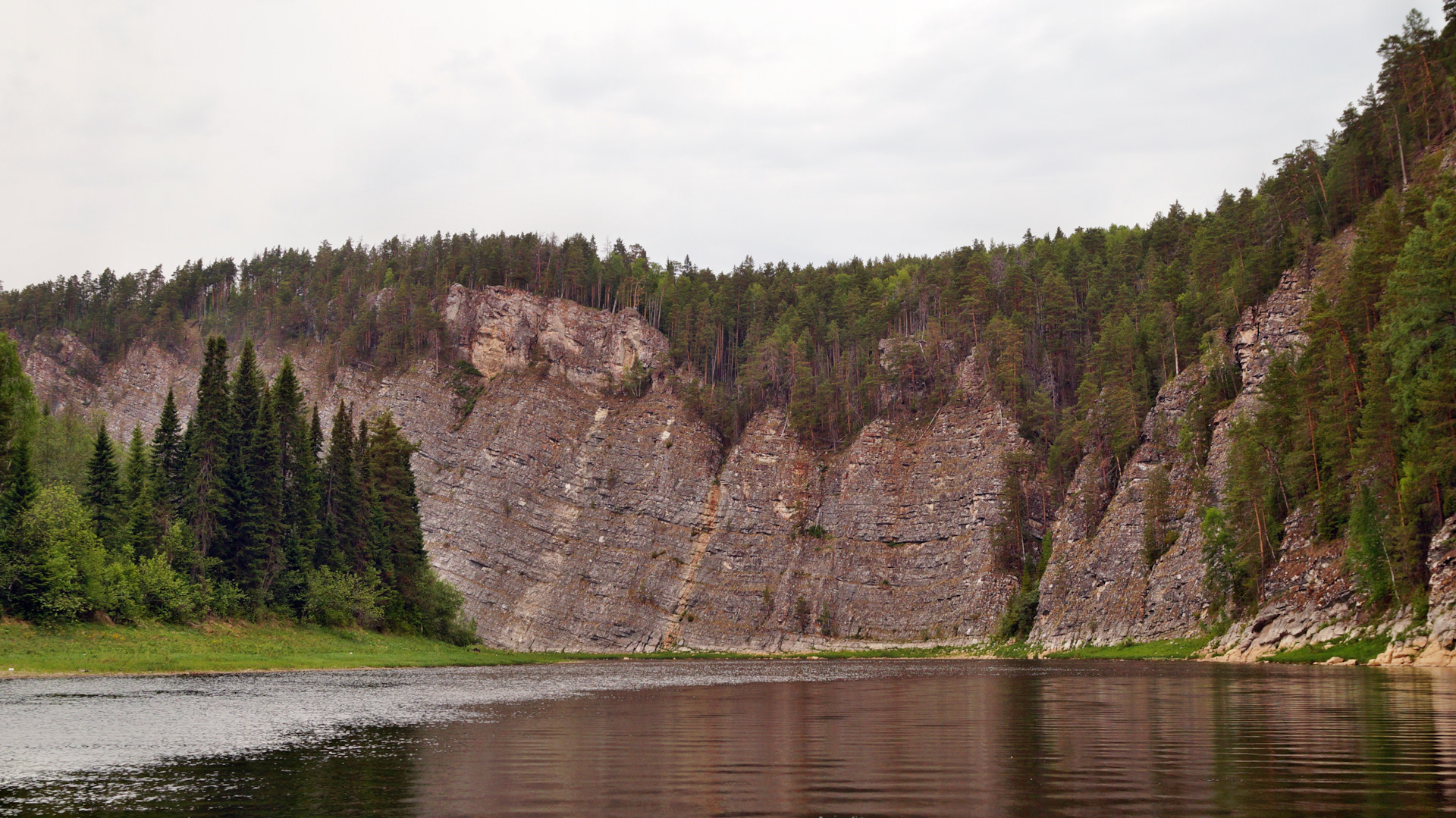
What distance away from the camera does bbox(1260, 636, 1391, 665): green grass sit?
53.3m

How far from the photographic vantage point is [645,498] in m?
151

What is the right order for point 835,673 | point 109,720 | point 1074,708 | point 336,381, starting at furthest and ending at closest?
point 336,381 → point 835,673 → point 1074,708 → point 109,720

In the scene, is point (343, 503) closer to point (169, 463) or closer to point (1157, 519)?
point (169, 463)

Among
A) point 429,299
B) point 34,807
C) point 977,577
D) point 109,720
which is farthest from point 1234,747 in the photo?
point 429,299

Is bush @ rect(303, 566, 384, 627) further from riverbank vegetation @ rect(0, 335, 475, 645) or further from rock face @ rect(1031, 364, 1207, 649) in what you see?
rock face @ rect(1031, 364, 1207, 649)

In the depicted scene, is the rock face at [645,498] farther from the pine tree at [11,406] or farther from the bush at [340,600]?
the pine tree at [11,406]

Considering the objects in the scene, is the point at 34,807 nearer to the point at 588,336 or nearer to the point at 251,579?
the point at 251,579

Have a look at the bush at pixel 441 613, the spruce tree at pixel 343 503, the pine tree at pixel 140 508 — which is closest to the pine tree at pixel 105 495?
the pine tree at pixel 140 508

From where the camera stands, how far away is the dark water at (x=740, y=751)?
14.9 m

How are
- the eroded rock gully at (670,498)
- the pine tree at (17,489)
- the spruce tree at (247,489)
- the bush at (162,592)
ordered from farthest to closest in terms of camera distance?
1. the eroded rock gully at (670,498)
2. the spruce tree at (247,489)
3. the bush at (162,592)
4. the pine tree at (17,489)

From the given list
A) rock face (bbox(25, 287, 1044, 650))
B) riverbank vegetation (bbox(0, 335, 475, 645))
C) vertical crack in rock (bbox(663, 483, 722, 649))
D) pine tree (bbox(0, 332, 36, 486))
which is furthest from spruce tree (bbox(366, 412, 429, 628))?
vertical crack in rock (bbox(663, 483, 722, 649))

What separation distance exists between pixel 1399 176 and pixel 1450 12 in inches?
562

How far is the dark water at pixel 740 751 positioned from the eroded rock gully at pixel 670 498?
241 feet

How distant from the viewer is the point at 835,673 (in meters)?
71.0
